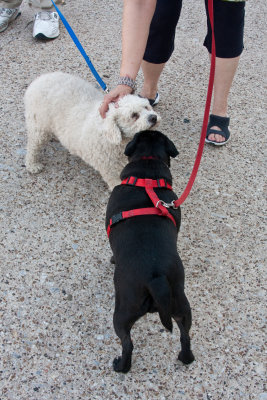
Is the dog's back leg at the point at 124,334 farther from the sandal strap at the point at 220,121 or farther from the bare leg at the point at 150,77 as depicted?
the bare leg at the point at 150,77

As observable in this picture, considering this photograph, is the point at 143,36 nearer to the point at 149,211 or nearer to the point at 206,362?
the point at 149,211

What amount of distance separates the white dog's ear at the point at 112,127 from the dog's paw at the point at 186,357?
55.6 inches

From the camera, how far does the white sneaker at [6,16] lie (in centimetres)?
446

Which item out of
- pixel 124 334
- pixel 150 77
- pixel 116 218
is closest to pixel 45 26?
pixel 150 77

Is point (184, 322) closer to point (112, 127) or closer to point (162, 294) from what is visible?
point (162, 294)

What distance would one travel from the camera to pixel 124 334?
1.83m

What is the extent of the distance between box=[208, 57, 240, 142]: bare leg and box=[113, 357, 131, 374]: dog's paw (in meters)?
2.15

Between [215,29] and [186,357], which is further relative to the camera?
[215,29]

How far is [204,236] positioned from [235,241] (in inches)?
9.1

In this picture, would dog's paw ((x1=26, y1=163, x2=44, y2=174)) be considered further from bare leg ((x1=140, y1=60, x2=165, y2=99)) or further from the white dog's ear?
bare leg ((x1=140, y1=60, x2=165, y2=99))

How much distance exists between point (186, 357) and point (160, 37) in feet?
8.22

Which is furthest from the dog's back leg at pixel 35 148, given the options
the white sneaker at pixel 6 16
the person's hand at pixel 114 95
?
the white sneaker at pixel 6 16

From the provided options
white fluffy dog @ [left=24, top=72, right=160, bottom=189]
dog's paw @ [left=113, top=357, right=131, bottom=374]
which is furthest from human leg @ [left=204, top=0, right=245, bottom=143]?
dog's paw @ [left=113, top=357, right=131, bottom=374]

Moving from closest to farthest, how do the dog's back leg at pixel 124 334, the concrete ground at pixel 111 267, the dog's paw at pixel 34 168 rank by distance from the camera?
the dog's back leg at pixel 124 334 < the concrete ground at pixel 111 267 < the dog's paw at pixel 34 168
